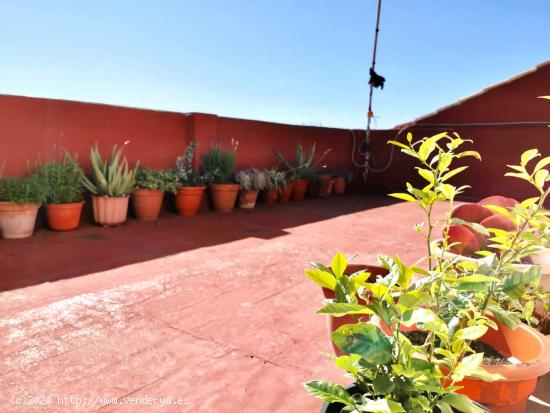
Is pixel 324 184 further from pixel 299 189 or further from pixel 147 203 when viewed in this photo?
pixel 147 203

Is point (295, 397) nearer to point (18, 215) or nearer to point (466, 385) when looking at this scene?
point (466, 385)

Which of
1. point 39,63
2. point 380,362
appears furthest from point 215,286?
point 39,63

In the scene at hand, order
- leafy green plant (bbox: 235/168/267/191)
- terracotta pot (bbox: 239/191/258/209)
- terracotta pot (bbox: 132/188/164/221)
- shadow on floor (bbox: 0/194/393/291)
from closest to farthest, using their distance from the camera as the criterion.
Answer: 1. shadow on floor (bbox: 0/194/393/291)
2. terracotta pot (bbox: 132/188/164/221)
3. leafy green plant (bbox: 235/168/267/191)
4. terracotta pot (bbox: 239/191/258/209)

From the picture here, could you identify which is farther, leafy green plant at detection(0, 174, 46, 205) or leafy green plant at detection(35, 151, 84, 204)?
leafy green plant at detection(35, 151, 84, 204)

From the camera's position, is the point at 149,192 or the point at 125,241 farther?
the point at 149,192

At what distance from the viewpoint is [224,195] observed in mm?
5438

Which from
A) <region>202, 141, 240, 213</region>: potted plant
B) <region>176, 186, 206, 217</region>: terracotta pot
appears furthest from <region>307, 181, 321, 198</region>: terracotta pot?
<region>176, 186, 206, 217</region>: terracotta pot

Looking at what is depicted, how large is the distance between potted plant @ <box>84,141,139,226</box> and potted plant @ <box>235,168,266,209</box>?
5.50 feet

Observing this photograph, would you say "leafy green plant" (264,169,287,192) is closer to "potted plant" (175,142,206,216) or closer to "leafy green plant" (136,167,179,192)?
"potted plant" (175,142,206,216)

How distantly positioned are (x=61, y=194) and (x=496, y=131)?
26.4 feet

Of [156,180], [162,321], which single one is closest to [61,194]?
[156,180]

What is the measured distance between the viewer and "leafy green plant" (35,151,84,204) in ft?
12.6

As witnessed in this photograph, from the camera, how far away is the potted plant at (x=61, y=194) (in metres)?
3.84

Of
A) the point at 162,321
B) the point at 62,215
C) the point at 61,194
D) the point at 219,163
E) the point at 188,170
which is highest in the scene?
the point at 219,163
